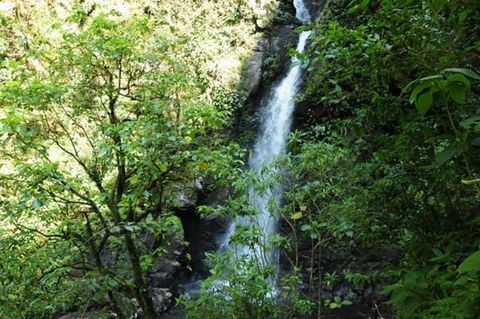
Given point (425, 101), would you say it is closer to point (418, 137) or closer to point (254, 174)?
point (418, 137)

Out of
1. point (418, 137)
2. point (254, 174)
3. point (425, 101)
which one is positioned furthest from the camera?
point (254, 174)

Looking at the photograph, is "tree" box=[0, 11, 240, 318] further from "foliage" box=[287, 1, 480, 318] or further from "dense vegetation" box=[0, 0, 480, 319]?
"foliage" box=[287, 1, 480, 318]

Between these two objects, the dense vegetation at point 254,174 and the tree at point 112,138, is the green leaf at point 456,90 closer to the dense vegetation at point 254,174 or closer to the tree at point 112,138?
the dense vegetation at point 254,174

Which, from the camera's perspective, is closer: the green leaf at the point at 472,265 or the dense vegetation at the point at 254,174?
the green leaf at the point at 472,265

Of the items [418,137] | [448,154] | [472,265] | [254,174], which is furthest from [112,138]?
[472,265]

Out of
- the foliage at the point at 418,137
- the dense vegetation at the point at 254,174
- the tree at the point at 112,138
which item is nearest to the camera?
the foliage at the point at 418,137

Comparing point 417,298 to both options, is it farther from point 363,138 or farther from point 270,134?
point 270,134

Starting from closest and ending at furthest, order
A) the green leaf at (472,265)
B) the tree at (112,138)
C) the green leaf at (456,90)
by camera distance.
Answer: the green leaf at (472,265) < the green leaf at (456,90) < the tree at (112,138)

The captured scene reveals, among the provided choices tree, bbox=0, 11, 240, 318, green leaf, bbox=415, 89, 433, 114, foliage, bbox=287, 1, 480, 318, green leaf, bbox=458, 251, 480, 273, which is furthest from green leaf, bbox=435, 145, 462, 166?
tree, bbox=0, 11, 240, 318

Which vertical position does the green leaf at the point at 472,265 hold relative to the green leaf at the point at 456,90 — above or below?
below

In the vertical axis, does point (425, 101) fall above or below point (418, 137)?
above

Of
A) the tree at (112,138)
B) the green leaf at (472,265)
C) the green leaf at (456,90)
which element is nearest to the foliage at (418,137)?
the green leaf at (456,90)

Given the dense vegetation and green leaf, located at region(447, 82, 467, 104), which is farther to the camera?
the dense vegetation

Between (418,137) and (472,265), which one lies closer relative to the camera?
(472,265)
